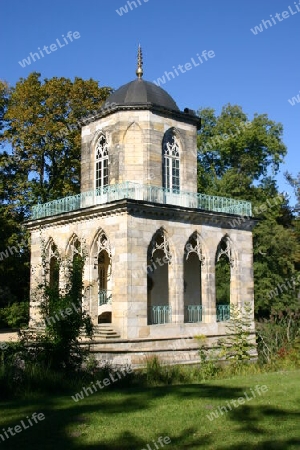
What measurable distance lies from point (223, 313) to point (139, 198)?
612 cm

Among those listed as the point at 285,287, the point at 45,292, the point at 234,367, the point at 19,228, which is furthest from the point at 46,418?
the point at 285,287

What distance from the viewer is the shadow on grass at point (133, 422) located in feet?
23.5

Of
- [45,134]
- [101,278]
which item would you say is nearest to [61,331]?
[101,278]

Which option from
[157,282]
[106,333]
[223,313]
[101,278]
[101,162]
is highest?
[101,162]

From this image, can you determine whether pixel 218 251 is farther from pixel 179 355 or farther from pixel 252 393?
pixel 252 393

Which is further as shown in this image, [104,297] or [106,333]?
[104,297]

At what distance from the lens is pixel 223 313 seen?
21.6m

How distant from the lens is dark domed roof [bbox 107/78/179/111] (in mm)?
20638

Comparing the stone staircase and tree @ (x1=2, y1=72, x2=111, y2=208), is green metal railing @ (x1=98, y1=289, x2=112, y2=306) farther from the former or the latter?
tree @ (x1=2, y1=72, x2=111, y2=208)

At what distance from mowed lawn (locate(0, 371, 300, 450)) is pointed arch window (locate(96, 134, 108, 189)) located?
11.4 meters

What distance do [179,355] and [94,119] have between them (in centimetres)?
971

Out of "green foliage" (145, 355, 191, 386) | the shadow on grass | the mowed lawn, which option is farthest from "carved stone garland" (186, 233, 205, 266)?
the shadow on grass

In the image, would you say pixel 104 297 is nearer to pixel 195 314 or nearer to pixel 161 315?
pixel 161 315

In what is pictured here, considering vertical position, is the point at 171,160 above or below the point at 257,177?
below
